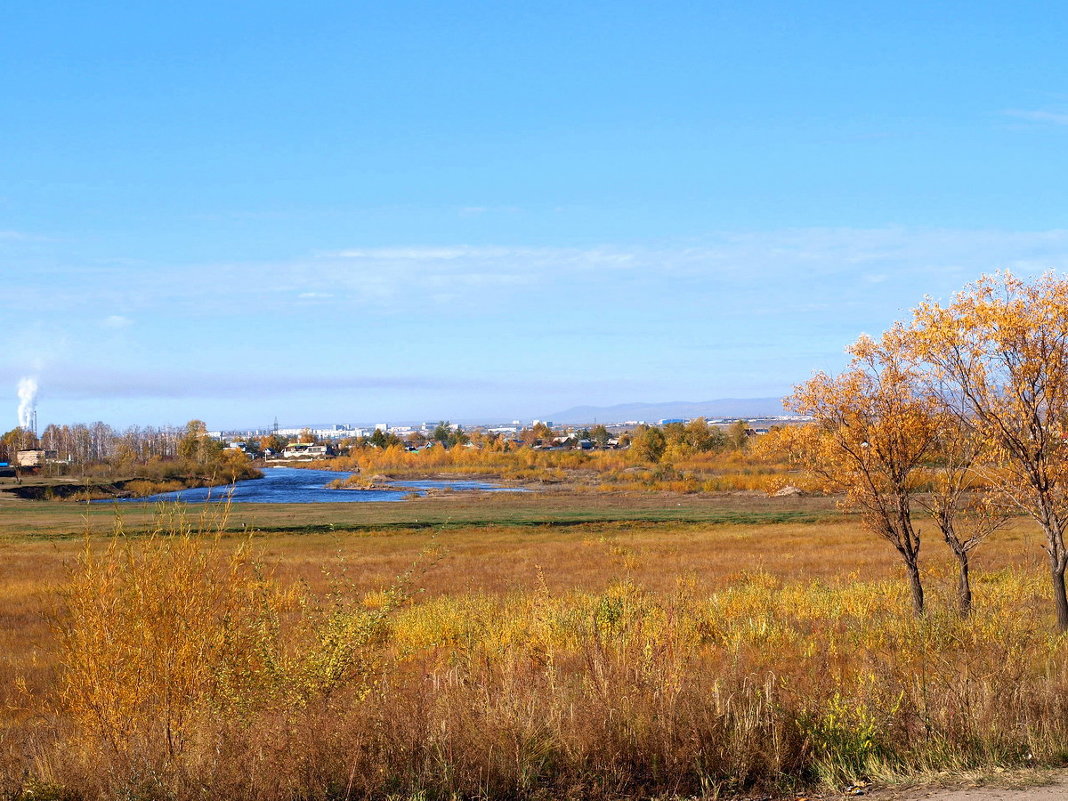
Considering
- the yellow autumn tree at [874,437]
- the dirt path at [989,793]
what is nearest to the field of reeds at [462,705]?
the dirt path at [989,793]

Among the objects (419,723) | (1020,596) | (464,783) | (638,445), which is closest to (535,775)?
(464,783)

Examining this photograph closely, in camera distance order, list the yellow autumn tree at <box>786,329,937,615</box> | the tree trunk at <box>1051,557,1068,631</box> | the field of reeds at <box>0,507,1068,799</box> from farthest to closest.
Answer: the yellow autumn tree at <box>786,329,937,615</box> < the tree trunk at <box>1051,557,1068,631</box> < the field of reeds at <box>0,507,1068,799</box>

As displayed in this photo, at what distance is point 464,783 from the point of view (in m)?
5.78

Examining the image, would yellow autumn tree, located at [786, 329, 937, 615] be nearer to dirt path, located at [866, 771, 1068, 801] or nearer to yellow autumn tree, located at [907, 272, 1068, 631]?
yellow autumn tree, located at [907, 272, 1068, 631]

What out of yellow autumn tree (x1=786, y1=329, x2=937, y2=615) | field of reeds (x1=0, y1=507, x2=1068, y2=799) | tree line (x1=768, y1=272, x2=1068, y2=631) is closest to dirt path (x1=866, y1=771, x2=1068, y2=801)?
field of reeds (x1=0, y1=507, x2=1068, y2=799)

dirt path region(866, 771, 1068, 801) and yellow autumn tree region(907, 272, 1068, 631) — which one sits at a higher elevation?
yellow autumn tree region(907, 272, 1068, 631)

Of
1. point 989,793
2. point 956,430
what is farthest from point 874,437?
point 989,793

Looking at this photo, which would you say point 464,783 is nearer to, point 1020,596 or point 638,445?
point 1020,596

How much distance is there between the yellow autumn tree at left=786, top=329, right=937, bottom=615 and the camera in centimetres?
1516

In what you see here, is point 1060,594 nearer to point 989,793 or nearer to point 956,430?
point 956,430

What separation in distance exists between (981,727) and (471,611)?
34.0ft

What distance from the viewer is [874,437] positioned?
50.3ft

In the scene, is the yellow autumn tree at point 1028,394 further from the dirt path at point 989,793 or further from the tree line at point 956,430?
the dirt path at point 989,793

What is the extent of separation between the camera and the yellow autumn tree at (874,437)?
15.2 meters
